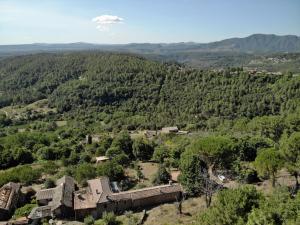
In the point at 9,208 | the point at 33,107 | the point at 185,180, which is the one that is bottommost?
the point at 33,107

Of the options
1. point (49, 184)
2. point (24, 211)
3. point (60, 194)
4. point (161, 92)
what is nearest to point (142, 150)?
point (49, 184)

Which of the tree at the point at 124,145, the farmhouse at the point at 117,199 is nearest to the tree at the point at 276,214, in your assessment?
the farmhouse at the point at 117,199

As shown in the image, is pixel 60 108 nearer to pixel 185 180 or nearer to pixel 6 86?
pixel 6 86

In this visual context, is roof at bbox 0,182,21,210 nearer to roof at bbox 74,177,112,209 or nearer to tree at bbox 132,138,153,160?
roof at bbox 74,177,112,209

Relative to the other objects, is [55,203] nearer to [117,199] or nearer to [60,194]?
[60,194]

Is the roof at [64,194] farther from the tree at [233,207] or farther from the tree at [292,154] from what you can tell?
the tree at [292,154]

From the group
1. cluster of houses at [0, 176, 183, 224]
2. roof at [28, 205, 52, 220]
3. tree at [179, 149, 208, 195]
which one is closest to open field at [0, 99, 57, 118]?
cluster of houses at [0, 176, 183, 224]

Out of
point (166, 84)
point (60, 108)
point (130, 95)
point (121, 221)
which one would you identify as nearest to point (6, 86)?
point (60, 108)
